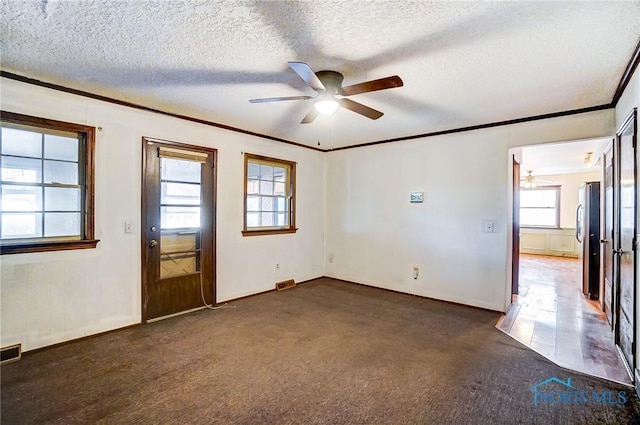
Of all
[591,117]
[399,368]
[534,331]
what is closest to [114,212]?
[399,368]

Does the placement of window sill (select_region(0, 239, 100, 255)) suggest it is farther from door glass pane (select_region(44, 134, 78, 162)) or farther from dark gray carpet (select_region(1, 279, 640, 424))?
dark gray carpet (select_region(1, 279, 640, 424))

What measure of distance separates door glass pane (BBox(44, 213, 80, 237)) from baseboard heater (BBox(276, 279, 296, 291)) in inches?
105

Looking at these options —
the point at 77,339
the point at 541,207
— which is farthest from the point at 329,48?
the point at 541,207

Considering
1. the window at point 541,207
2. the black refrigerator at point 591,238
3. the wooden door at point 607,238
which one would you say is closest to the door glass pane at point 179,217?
the wooden door at point 607,238

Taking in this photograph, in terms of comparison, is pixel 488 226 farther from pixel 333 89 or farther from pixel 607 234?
pixel 333 89

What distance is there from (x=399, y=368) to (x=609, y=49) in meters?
2.75

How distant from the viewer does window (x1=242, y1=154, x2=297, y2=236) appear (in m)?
4.54

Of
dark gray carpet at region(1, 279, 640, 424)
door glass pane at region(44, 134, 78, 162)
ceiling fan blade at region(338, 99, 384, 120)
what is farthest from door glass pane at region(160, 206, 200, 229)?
ceiling fan blade at region(338, 99, 384, 120)

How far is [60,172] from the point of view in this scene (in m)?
2.89

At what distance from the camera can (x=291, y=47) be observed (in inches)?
83.5

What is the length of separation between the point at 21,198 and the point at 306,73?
2.70 meters

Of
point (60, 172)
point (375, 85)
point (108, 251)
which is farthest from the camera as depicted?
point (108, 251)

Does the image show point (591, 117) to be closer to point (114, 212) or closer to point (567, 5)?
point (567, 5)

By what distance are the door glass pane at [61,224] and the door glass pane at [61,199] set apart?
0.07m
